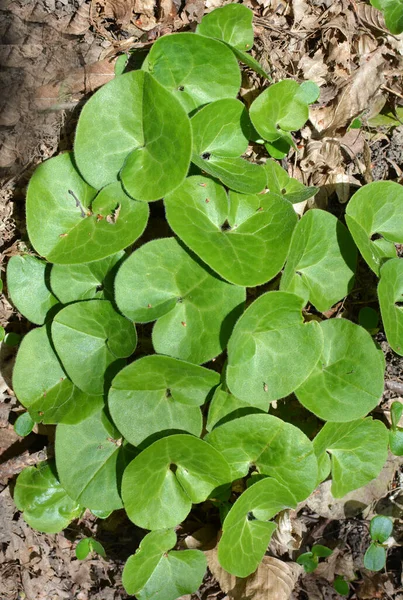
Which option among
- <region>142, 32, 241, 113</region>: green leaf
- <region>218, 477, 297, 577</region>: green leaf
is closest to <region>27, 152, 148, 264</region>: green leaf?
<region>142, 32, 241, 113</region>: green leaf

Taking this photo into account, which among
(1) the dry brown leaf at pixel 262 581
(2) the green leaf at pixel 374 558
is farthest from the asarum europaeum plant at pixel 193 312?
(2) the green leaf at pixel 374 558

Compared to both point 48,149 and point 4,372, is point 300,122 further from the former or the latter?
point 4,372

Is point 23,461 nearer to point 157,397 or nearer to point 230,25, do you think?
point 157,397

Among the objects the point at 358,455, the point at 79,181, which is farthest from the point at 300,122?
the point at 358,455

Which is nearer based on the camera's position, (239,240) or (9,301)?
(239,240)

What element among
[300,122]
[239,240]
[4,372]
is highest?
[300,122]

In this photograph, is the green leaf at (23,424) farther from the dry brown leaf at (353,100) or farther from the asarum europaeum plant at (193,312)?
the dry brown leaf at (353,100)

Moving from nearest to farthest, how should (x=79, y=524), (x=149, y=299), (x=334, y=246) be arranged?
(x=149, y=299) < (x=334, y=246) < (x=79, y=524)

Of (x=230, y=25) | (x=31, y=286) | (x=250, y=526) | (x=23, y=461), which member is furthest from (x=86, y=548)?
(x=230, y=25)
